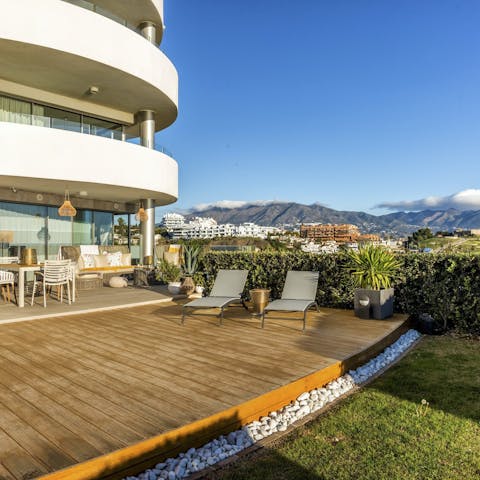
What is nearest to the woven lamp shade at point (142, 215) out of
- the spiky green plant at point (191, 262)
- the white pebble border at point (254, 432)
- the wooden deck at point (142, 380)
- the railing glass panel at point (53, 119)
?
the railing glass panel at point (53, 119)

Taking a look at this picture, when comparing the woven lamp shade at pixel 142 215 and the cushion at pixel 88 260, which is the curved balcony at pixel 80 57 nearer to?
the woven lamp shade at pixel 142 215

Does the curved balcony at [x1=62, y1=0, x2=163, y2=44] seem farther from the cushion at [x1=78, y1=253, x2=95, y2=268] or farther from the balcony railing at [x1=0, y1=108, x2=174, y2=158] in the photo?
the cushion at [x1=78, y1=253, x2=95, y2=268]

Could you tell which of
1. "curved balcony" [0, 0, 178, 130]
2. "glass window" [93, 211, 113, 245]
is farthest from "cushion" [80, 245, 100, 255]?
"curved balcony" [0, 0, 178, 130]

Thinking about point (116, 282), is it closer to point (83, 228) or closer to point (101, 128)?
point (83, 228)

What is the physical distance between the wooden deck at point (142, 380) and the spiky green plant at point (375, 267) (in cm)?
72

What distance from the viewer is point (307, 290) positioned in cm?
676

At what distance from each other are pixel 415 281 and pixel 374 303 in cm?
98

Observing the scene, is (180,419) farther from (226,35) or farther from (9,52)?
(226,35)

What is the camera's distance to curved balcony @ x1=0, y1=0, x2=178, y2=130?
401 inches

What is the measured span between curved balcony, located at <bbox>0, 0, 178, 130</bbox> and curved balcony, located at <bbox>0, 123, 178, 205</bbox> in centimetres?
199

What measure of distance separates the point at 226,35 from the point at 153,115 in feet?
44.5

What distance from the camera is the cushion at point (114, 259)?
545 inches

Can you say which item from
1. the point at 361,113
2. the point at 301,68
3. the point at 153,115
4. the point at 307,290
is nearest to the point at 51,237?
the point at 153,115

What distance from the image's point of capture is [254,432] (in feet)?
9.96
